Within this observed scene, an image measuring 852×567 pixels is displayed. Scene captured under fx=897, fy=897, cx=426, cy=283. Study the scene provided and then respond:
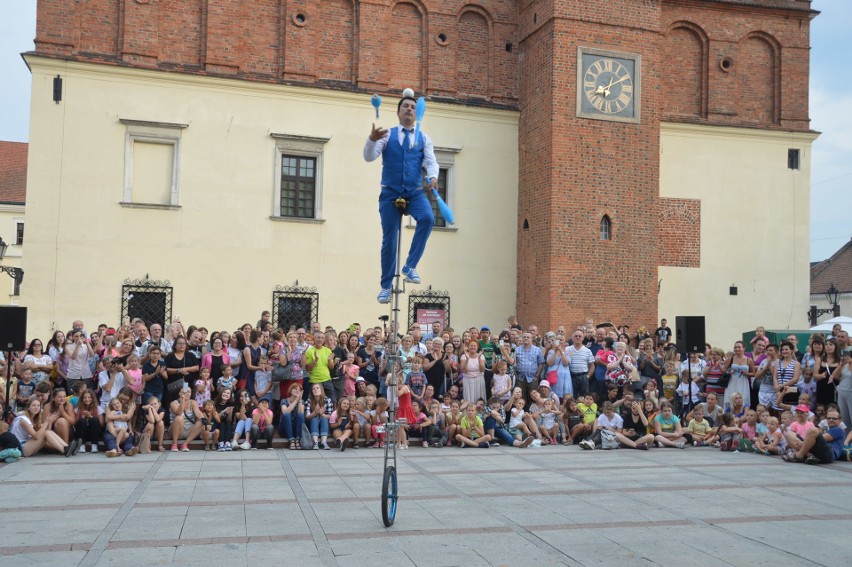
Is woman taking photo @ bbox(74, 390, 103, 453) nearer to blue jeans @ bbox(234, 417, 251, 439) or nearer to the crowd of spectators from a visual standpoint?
the crowd of spectators

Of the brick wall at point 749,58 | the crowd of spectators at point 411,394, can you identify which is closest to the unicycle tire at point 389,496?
the crowd of spectators at point 411,394

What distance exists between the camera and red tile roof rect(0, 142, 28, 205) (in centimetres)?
4588

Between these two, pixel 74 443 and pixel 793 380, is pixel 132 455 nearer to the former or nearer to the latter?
pixel 74 443

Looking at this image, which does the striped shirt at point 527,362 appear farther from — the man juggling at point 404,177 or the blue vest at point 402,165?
the blue vest at point 402,165

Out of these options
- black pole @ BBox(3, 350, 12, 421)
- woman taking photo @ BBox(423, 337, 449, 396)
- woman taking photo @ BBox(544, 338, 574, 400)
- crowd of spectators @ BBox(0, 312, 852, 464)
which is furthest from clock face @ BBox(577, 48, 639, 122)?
black pole @ BBox(3, 350, 12, 421)

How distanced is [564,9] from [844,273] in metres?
33.2

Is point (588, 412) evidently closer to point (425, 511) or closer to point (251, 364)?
point (251, 364)

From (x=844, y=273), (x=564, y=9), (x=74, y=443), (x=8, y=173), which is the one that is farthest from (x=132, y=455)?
(x=844, y=273)

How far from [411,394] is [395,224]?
22.8 feet

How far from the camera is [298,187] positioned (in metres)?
21.8

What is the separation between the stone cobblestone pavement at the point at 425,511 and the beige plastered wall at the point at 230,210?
8208 mm

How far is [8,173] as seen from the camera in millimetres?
46906

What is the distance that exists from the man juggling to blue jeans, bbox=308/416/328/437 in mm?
6615

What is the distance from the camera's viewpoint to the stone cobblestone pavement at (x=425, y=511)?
7.01 m
